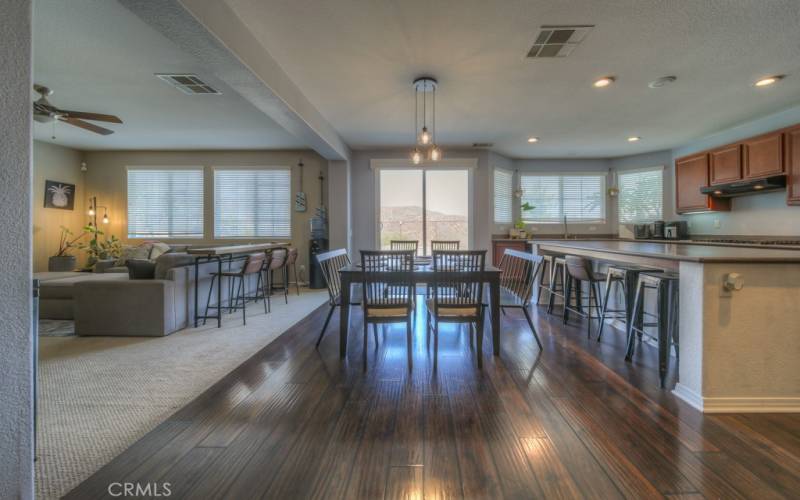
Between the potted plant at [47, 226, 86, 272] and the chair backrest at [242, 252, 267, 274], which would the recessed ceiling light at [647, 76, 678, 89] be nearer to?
the chair backrest at [242, 252, 267, 274]

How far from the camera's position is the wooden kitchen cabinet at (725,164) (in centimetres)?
467

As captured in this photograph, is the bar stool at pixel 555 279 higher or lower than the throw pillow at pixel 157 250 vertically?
lower

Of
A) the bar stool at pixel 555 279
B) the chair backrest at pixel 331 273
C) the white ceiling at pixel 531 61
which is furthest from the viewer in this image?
the bar stool at pixel 555 279

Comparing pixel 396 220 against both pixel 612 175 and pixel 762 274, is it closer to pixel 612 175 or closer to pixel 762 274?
pixel 612 175

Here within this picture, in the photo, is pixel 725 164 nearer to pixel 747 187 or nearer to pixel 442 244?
pixel 747 187

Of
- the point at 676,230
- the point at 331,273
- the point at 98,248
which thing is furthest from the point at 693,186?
the point at 98,248

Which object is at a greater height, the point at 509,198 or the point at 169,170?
the point at 169,170

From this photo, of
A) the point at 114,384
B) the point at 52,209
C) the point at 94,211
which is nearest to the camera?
the point at 114,384

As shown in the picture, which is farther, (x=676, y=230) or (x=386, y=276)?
(x=676, y=230)

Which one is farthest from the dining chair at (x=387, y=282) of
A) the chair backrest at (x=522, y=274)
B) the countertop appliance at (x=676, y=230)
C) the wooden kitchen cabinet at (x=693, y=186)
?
the countertop appliance at (x=676, y=230)

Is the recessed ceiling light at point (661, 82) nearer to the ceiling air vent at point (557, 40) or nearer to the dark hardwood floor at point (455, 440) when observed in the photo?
the ceiling air vent at point (557, 40)

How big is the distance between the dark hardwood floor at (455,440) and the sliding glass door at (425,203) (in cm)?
407

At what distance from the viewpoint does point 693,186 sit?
547 centimetres

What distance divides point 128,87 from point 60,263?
164 inches
